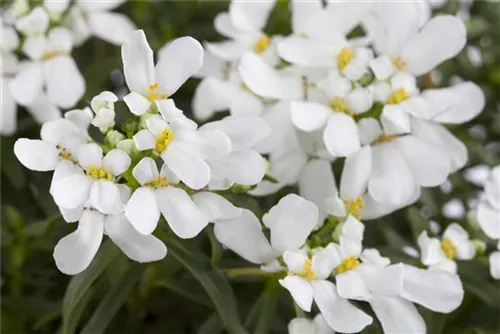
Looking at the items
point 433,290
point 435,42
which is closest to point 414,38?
point 435,42

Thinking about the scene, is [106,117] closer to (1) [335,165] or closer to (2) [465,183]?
(1) [335,165]

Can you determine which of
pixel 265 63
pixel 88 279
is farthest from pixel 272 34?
pixel 88 279

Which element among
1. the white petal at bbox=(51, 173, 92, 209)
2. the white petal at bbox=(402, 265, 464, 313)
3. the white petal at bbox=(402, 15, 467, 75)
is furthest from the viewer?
the white petal at bbox=(402, 15, 467, 75)

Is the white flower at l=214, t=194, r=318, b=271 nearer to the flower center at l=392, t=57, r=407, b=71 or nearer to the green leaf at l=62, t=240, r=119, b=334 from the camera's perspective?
the green leaf at l=62, t=240, r=119, b=334

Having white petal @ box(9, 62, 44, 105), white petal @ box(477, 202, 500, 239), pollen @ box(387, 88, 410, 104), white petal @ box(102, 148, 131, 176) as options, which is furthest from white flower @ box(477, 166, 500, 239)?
white petal @ box(9, 62, 44, 105)

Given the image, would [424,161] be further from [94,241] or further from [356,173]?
[94,241]

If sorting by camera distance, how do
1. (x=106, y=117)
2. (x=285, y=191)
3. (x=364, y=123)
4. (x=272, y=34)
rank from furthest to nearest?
(x=272, y=34)
(x=285, y=191)
(x=364, y=123)
(x=106, y=117)

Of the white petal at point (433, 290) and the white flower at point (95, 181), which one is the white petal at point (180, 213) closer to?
the white flower at point (95, 181)
